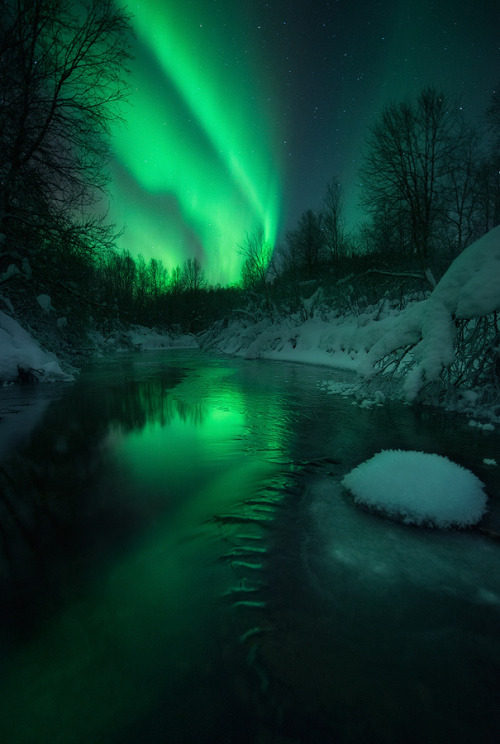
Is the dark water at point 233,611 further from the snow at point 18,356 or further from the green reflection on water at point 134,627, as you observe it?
the snow at point 18,356

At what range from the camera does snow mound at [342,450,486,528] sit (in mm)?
2587

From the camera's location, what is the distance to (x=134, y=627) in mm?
1685

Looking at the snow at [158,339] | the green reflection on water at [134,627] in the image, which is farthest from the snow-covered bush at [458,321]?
the snow at [158,339]

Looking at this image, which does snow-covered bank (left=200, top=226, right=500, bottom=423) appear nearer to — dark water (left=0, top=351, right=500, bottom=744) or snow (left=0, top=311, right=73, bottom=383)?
dark water (left=0, top=351, right=500, bottom=744)

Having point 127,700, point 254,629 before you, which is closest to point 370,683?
point 254,629

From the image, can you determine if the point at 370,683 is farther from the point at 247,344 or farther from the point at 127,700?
the point at 247,344

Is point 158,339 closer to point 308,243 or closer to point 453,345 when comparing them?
point 308,243

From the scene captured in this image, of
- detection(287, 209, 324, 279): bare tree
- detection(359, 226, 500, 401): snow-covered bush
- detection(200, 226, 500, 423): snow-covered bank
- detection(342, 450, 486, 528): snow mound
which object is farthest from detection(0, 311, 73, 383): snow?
detection(287, 209, 324, 279): bare tree

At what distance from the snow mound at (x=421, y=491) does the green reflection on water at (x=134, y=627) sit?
111 centimetres

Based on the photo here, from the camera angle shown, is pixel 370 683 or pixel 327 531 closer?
pixel 370 683

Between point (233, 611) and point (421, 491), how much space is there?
72.0 inches

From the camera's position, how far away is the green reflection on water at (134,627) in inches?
50.8

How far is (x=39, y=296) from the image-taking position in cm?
1058

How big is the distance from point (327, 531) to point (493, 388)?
511 centimetres
